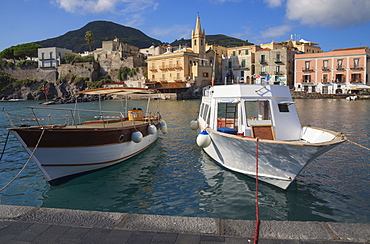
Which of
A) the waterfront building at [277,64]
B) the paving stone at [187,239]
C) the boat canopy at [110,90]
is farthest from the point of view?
the waterfront building at [277,64]

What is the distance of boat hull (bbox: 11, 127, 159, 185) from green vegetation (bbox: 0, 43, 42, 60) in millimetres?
102295

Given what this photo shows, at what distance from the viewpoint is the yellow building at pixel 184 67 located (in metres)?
65.2

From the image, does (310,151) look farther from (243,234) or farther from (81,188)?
(81,188)

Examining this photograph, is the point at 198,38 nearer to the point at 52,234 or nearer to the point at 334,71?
the point at 334,71

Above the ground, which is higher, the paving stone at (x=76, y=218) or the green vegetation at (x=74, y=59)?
the green vegetation at (x=74, y=59)

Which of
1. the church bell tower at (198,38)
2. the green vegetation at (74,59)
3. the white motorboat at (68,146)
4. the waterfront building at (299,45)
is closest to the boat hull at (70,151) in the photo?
the white motorboat at (68,146)

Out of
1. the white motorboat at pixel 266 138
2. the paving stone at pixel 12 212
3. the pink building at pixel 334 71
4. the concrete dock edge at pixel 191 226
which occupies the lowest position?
the concrete dock edge at pixel 191 226

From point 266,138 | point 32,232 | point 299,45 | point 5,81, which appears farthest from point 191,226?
point 5,81

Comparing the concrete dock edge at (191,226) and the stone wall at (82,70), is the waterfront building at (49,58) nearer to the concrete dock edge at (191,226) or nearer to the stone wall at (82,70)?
the stone wall at (82,70)

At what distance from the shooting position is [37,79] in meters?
83.9

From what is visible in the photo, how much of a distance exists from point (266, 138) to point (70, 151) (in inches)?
235

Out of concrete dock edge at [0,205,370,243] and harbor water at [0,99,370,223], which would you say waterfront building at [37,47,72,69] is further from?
concrete dock edge at [0,205,370,243]

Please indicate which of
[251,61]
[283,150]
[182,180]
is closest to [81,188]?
[182,180]

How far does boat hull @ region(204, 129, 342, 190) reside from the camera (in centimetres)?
693
